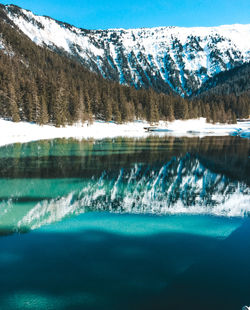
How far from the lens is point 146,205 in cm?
1259

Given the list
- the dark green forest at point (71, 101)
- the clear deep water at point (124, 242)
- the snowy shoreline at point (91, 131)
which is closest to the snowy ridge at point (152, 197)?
the clear deep water at point (124, 242)

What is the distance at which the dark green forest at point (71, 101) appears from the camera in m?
71.9

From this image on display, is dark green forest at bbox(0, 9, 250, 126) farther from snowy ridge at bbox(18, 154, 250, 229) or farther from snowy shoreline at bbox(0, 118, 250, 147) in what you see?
snowy ridge at bbox(18, 154, 250, 229)

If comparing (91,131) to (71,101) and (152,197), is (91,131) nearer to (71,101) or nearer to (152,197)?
(71,101)

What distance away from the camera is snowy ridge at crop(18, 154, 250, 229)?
38.6ft

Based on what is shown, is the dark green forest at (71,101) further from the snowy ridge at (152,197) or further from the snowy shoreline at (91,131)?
the snowy ridge at (152,197)

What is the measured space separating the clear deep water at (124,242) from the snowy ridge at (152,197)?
5 centimetres

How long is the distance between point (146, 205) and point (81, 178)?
6.80 meters

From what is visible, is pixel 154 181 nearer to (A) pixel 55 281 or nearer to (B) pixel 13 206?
(B) pixel 13 206

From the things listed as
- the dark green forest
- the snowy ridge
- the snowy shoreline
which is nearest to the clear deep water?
the snowy ridge

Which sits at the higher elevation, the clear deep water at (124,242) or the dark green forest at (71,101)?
the dark green forest at (71,101)

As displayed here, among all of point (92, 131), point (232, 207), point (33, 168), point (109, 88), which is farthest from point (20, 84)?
point (232, 207)

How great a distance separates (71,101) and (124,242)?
256ft

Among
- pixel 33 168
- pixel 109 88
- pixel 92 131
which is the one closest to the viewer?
pixel 33 168
